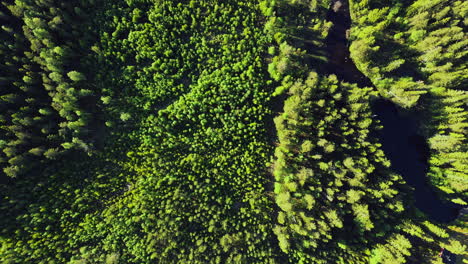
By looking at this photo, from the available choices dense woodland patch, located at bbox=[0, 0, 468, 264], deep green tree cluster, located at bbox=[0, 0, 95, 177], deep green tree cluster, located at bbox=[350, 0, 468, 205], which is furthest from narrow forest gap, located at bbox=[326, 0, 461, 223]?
deep green tree cluster, located at bbox=[0, 0, 95, 177]

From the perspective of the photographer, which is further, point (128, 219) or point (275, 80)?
point (275, 80)

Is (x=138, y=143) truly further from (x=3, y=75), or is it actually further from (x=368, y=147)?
(x=368, y=147)

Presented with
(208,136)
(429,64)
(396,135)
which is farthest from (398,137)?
(208,136)

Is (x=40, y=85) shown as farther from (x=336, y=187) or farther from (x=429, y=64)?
(x=429, y=64)

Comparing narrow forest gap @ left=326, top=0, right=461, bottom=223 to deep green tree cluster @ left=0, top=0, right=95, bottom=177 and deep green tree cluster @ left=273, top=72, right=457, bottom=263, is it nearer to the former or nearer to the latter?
deep green tree cluster @ left=273, top=72, right=457, bottom=263

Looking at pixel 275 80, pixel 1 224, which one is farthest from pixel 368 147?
pixel 1 224

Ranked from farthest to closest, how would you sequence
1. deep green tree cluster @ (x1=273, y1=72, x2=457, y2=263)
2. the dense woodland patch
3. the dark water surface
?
the dark water surface < deep green tree cluster @ (x1=273, y1=72, x2=457, y2=263) < the dense woodland patch

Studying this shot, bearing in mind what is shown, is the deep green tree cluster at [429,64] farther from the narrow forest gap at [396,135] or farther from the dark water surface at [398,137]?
the narrow forest gap at [396,135]

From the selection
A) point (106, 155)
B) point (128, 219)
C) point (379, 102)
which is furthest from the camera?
point (379, 102)
